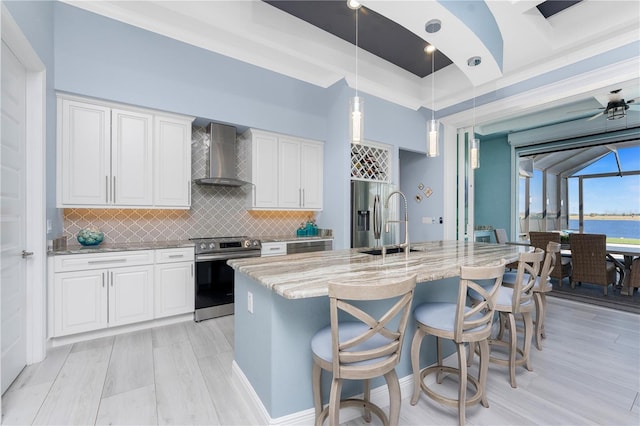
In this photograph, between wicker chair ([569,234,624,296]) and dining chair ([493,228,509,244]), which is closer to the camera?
wicker chair ([569,234,624,296])

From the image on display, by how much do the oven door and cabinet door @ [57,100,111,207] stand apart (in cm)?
121

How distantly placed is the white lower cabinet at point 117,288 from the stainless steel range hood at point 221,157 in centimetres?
99

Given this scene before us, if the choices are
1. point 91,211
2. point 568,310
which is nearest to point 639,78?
point 568,310

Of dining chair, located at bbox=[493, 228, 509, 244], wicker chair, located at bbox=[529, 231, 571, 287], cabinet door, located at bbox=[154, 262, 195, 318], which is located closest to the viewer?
cabinet door, located at bbox=[154, 262, 195, 318]

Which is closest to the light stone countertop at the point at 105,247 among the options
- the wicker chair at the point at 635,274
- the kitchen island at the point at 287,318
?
the kitchen island at the point at 287,318

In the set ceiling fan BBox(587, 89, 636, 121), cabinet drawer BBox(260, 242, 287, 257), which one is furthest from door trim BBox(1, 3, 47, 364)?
ceiling fan BBox(587, 89, 636, 121)

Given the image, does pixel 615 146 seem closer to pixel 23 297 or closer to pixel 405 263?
pixel 405 263

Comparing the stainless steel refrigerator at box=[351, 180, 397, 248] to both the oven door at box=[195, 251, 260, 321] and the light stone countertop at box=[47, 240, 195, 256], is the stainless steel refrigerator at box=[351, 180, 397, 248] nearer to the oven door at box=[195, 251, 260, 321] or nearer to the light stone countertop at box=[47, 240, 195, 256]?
the oven door at box=[195, 251, 260, 321]

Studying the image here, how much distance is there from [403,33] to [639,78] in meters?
2.58

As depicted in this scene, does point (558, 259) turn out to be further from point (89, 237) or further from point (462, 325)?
point (89, 237)

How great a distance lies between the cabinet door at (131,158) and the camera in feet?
9.87

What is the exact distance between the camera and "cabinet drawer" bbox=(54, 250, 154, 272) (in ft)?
8.43

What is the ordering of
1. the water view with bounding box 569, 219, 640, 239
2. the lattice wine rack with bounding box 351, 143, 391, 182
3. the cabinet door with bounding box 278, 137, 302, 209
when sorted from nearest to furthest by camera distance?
the cabinet door with bounding box 278, 137, 302, 209
the lattice wine rack with bounding box 351, 143, 391, 182
the water view with bounding box 569, 219, 640, 239

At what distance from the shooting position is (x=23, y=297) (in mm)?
2246
